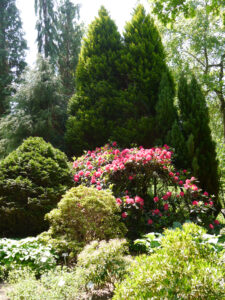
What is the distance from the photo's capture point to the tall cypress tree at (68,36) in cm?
1371

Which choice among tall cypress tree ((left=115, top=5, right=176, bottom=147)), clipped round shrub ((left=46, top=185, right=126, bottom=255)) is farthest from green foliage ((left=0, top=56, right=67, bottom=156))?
clipped round shrub ((left=46, top=185, right=126, bottom=255))

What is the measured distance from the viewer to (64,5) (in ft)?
46.9

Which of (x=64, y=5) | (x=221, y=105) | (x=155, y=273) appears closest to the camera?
(x=155, y=273)

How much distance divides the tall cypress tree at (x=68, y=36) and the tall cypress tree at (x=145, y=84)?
6.65 m

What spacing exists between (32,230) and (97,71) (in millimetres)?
4771

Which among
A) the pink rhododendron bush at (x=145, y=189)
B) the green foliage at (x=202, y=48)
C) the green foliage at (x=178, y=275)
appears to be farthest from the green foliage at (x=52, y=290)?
the green foliage at (x=202, y=48)

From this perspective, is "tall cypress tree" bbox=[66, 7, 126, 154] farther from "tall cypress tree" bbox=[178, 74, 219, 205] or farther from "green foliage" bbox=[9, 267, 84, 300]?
"green foliage" bbox=[9, 267, 84, 300]

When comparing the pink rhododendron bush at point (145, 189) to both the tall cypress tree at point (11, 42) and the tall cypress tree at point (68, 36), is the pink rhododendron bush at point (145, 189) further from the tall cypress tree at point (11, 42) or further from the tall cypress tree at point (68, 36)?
the tall cypress tree at point (11, 42)

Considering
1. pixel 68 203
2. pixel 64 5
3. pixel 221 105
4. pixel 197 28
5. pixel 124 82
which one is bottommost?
pixel 68 203

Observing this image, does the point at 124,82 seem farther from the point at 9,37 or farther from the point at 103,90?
the point at 9,37

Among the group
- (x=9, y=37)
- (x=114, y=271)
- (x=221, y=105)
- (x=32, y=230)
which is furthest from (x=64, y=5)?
(x=114, y=271)

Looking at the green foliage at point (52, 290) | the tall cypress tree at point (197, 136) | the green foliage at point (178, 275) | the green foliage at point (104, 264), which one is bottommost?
the green foliage at point (52, 290)

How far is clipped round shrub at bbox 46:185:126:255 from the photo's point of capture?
3562 mm

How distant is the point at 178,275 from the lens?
1.73 metres
